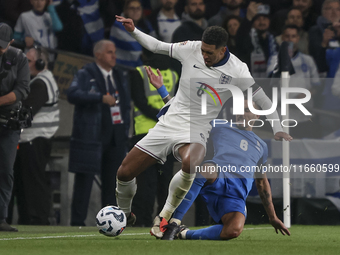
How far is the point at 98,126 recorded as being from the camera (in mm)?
7801

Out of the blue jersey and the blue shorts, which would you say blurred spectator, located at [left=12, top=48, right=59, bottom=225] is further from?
the blue shorts

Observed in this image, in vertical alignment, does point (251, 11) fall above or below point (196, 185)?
above

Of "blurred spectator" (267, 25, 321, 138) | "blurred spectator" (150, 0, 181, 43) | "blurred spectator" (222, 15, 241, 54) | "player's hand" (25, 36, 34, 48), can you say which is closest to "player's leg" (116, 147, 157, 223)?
"blurred spectator" (267, 25, 321, 138)

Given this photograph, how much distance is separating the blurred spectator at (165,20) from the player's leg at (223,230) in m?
4.19

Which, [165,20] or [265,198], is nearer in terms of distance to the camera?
[265,198]

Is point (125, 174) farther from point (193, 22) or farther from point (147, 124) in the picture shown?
point (193, 22)

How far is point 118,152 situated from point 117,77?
95cm

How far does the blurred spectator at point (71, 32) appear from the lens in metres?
8.95

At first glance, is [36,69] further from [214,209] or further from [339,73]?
[339,73]

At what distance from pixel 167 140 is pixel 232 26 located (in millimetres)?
4138

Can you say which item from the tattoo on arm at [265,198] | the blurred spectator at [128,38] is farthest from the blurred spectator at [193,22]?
the tattoo on arm at [265,198]

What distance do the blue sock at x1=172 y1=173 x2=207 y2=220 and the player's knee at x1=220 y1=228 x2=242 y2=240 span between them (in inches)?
15.4

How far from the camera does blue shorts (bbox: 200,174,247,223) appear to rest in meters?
5.51

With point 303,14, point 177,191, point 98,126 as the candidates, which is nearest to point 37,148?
point 98,126
